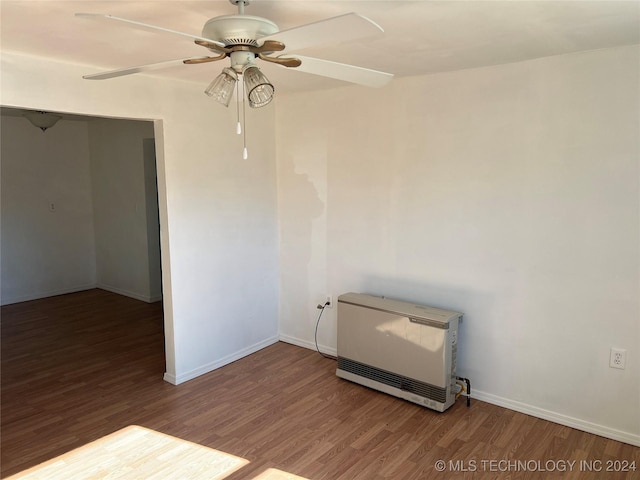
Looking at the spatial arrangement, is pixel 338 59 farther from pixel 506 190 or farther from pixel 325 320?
pixel 325 320

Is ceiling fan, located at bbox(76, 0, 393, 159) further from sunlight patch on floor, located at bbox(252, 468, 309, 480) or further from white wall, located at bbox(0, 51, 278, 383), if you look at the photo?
sunlight patch on floor, located at bbox(252, 468, 309, 480)

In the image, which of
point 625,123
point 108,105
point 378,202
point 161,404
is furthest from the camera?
point 378,202

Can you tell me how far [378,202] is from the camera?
3.56 metres

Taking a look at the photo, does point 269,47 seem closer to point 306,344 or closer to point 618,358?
point 618,358

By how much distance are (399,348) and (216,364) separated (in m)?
1.54

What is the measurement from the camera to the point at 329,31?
53.7 inches

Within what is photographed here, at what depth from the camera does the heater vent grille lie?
3.04 meters

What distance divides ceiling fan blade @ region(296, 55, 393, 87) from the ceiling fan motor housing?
0.74 feet

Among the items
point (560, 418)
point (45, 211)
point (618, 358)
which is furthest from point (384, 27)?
point (45, 211)

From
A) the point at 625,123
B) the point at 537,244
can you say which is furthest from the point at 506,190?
the point at 625,123

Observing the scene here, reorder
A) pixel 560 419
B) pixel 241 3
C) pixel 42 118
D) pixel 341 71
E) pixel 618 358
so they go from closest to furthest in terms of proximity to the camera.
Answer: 1. pixel 241 3
2. pixel 341 71
3. pixel 618 358
4. pixel 560 419
5. pixel 42 118

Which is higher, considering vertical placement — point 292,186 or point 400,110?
point 400,110

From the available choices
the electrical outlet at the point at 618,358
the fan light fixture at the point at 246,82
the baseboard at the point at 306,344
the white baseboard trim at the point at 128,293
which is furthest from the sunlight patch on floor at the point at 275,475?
the white baseboard trim at the point at 128,293

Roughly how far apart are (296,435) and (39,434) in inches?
61.4
